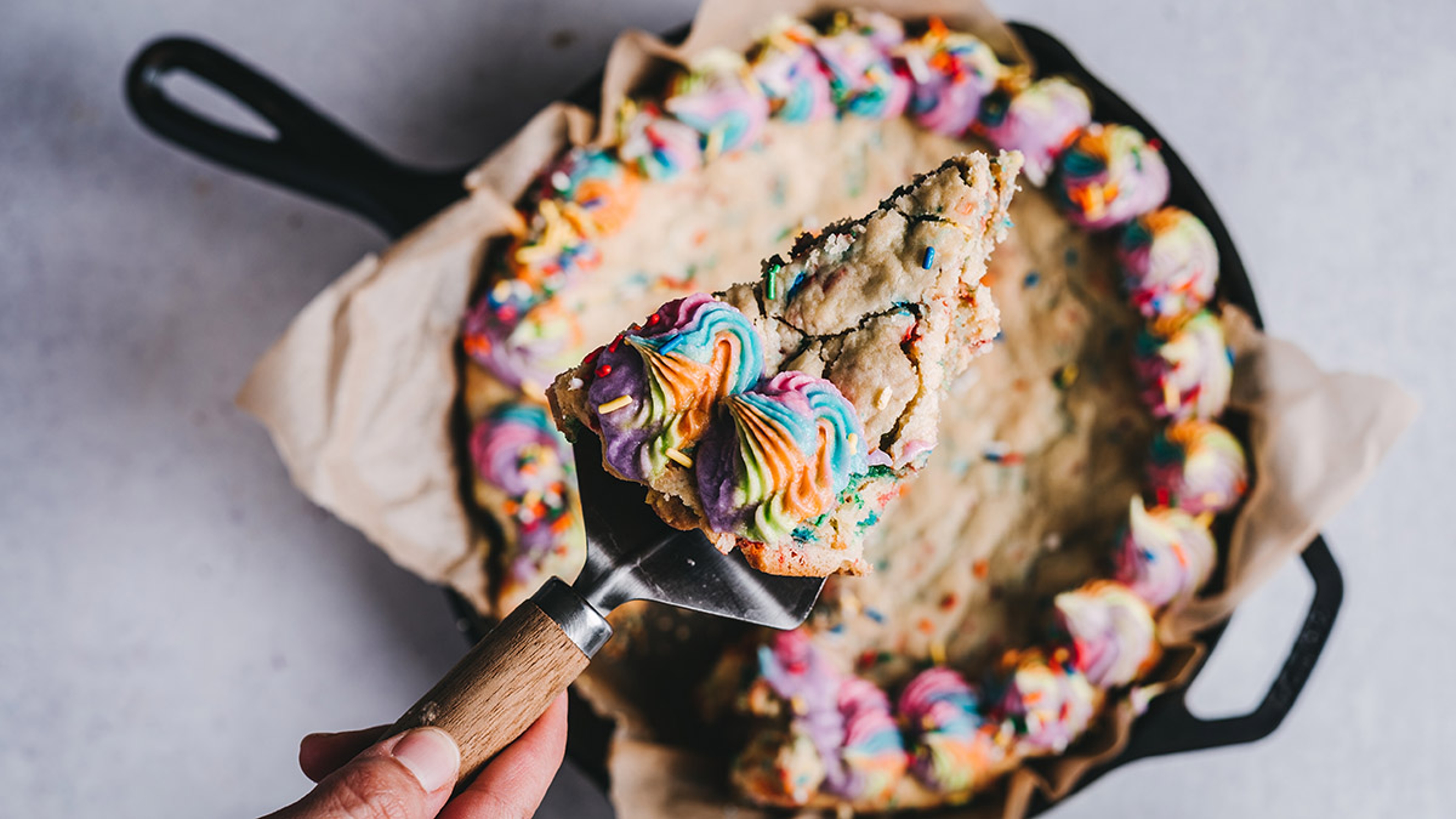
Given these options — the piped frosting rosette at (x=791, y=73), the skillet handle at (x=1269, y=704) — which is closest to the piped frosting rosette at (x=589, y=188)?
the piped frosting rosette at (x=791, y=73)

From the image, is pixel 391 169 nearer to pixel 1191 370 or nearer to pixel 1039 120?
pixel 1039 120

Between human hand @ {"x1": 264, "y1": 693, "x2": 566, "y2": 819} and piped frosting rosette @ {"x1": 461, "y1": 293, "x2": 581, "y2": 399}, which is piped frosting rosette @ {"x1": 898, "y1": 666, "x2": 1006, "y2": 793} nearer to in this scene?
human hand @ {"x1": 264, "y1": 693, "x2": 566, "y2": 819}

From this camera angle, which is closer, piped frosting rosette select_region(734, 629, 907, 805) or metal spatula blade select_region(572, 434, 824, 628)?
metal spatula blade select_region(572, 434, 824, 628)

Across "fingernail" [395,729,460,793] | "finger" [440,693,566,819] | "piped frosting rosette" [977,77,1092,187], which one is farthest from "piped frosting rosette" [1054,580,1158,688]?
"fingernail" [395,729,460,793]

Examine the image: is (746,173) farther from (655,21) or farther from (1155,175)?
(1155,175)

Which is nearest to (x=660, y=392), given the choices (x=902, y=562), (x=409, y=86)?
(x=902, y=562)

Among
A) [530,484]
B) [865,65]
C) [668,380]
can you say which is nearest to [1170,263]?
[865,65]
